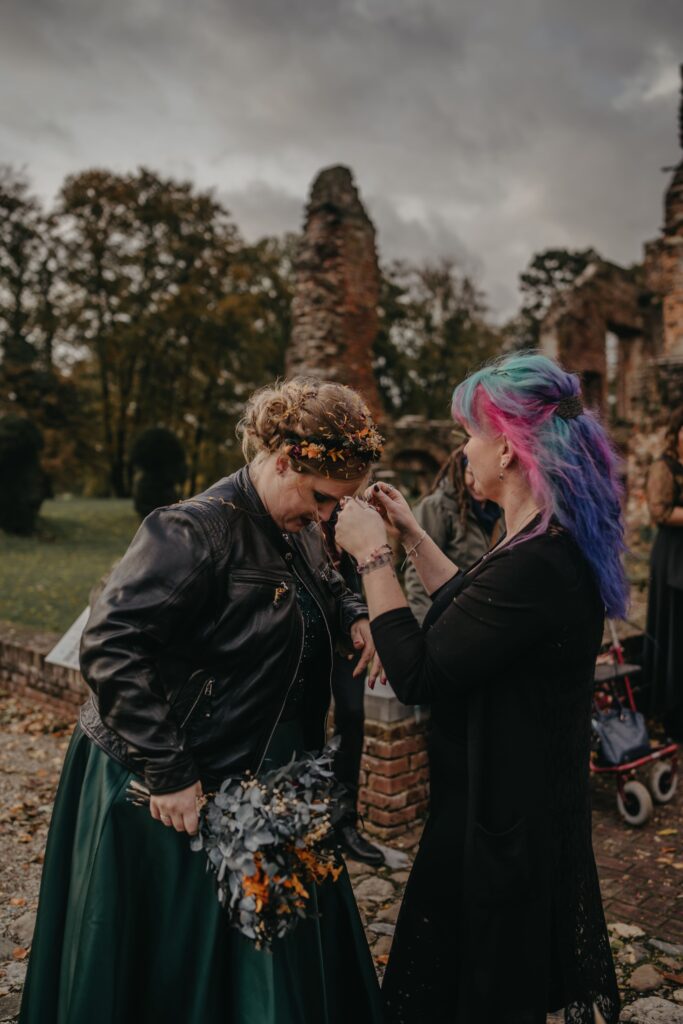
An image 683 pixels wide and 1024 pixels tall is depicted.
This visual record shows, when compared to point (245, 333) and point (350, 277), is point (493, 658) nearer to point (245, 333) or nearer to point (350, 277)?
point (350, 277)

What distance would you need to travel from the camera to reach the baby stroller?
4.80 m

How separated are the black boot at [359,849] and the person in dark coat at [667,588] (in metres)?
2.90

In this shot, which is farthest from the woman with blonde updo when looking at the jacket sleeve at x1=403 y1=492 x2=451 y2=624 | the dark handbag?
the dark handbag

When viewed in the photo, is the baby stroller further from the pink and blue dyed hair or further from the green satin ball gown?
the green satin ball gown

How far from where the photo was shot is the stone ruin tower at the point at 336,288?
14234mm

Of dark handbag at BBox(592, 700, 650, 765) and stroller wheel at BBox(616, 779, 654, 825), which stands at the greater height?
dark handbag at BBox(592, 700, 650, 765)

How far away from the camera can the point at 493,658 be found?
194 centimetres

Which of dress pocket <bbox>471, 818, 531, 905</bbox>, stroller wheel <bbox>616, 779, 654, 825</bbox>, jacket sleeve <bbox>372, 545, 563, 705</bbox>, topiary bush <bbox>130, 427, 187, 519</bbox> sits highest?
topiary bush <bbox>130, 427, 187, 519</bbox>

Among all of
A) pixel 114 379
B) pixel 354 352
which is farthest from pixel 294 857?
pixel 114 379

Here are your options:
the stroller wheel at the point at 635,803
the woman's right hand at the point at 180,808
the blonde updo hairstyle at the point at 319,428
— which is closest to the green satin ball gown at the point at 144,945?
the woman's right hand at the point at 180,808

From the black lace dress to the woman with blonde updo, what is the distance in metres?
0.33

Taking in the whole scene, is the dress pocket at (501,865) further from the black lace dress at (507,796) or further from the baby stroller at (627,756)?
the baby stroller at (627,756)

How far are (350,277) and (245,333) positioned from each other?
16024 mm

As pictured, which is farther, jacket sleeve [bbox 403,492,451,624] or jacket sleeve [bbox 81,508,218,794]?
jacket sleeve [bbox 403,492,451,624]
